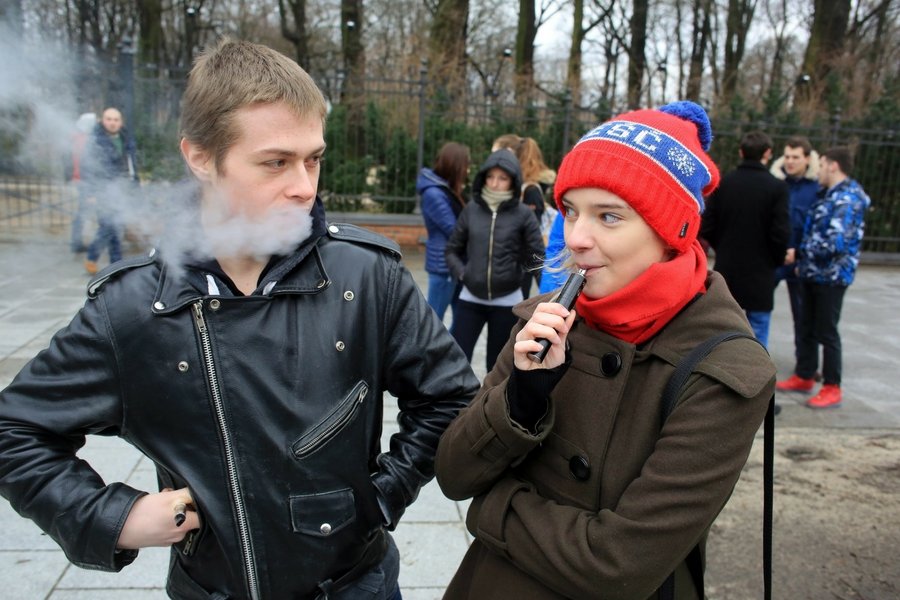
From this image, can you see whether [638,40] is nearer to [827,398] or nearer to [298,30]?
[298,30]

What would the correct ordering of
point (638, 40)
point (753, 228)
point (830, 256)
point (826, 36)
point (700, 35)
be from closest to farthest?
point (753, 228)
point (830, 256)
point (826, 36)
point (638, 40)
point (700, 35)

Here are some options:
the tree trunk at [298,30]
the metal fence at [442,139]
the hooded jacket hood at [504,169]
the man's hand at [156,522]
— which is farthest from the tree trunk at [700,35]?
the man's hand at [156,522]

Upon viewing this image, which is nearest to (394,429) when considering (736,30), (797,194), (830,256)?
(830,256)

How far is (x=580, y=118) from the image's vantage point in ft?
39.9

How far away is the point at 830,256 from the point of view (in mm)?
5164

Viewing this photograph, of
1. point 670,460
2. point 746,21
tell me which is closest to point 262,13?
point 746,21

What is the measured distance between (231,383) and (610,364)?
2.43 feet

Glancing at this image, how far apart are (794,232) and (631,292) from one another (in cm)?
517

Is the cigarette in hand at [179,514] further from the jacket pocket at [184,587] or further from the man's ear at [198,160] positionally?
the man's ear at [198,160]

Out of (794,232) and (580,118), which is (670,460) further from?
(580,118)

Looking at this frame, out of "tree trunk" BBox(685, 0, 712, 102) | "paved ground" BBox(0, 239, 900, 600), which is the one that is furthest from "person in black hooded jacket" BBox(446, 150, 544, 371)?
"tree trunk" BBox(685, 0, 712, 102)

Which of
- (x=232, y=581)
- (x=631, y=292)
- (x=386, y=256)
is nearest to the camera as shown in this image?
(x=631, y=292)

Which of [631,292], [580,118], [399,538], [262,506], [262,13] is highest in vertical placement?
[262,13]

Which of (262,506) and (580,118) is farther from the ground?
(580,118)
